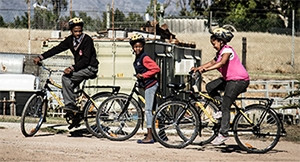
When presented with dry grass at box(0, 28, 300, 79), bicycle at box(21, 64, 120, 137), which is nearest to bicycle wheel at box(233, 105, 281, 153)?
bicycle at box(21, 64, 120, 137)

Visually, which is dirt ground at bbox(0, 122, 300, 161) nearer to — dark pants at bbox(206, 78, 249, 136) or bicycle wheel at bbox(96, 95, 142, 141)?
bicycle wheel at bbox(96, 95, 142, 141)

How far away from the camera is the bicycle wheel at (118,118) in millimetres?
10555

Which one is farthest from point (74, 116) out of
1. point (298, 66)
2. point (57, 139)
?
point (298, 66)

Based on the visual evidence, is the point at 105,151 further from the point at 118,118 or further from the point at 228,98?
the point at 228,98

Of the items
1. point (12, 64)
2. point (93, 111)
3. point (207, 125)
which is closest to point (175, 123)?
point (207, 125)

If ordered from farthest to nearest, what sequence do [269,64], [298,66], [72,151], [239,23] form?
[239,23] < [269,64] < [298,66] < [72,151]

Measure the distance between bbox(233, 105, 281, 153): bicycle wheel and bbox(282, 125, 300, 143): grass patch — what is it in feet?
5.38

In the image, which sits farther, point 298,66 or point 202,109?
point 298,66

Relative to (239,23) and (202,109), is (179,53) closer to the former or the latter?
(202,109)

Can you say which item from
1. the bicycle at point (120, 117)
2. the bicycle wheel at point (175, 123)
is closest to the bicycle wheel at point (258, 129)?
the bicycle wheel at point (175, 123)

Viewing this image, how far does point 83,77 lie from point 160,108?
150 cm

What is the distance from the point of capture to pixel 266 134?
32.4 feet

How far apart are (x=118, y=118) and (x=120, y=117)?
36 mm

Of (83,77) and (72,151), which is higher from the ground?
(83,77)
